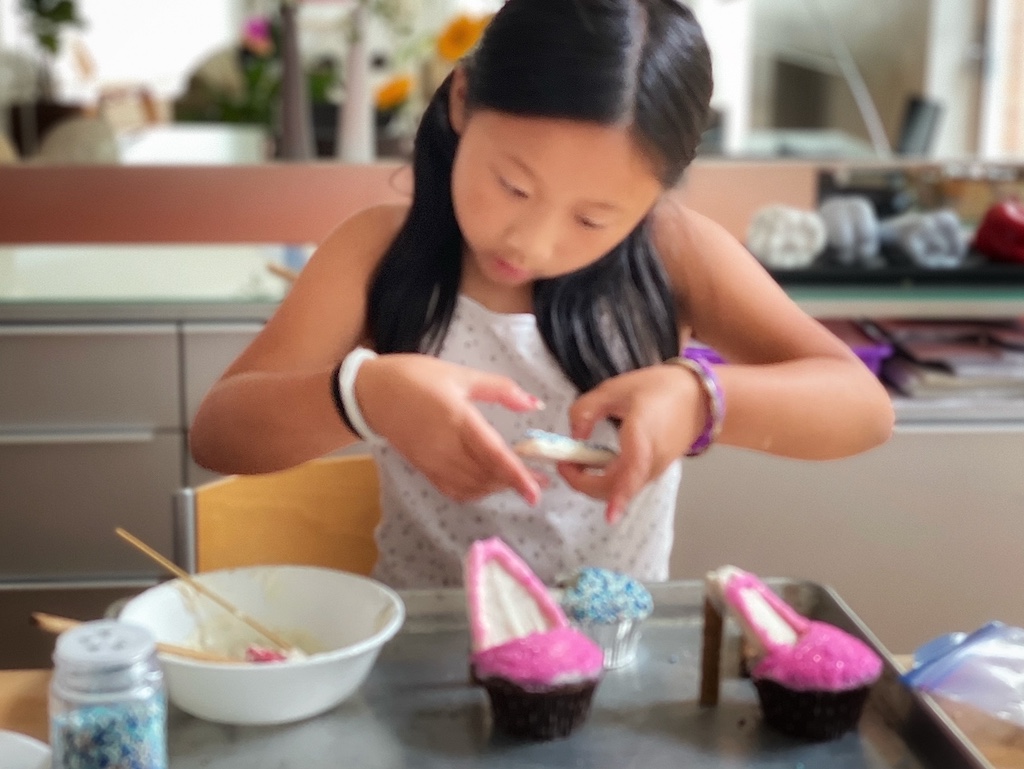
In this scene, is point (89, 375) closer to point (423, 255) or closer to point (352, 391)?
point (423, 255)

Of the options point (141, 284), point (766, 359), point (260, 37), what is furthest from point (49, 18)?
point (766, 359)

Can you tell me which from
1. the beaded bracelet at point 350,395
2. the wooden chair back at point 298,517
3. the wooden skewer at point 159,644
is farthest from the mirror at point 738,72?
the wooden skewer at point 159,644

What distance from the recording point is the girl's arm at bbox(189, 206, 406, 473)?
833 mm

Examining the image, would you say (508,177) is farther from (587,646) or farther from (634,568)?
(634,568)

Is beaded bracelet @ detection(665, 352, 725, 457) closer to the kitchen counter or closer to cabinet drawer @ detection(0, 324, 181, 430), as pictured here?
the kitchen counter

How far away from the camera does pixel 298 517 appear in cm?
117

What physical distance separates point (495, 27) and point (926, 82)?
10.7 ft

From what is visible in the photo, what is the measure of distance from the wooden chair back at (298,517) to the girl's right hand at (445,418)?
432mm

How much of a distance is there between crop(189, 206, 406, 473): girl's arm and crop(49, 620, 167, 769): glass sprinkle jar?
26cm

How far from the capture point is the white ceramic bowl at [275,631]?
67 cm

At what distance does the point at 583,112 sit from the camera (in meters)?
0.77

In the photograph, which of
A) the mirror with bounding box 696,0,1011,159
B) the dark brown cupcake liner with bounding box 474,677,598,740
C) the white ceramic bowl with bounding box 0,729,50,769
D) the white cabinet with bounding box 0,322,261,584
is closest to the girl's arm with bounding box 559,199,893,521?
the dark brown cupcake liner with bounding box 474,677,598,740

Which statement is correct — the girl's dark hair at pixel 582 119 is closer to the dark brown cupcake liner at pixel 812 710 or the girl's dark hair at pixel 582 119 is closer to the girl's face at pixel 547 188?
the girl's face at pixel 547 188

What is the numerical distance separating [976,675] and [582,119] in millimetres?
437
